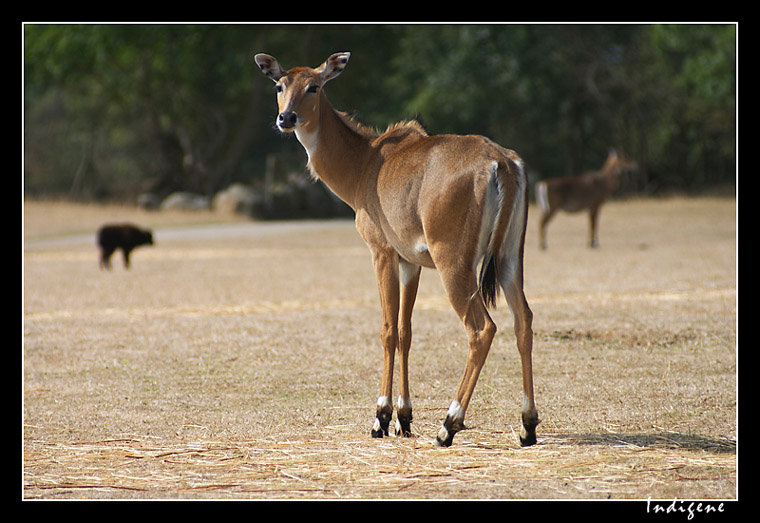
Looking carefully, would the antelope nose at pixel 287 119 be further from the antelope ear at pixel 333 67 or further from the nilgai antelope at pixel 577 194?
the nilgai antelope at pixel 577 194

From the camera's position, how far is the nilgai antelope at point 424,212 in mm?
4910

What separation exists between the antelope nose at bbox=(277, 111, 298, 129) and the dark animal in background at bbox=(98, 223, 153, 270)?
9.70 meters

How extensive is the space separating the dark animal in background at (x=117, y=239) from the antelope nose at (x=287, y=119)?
31.8 feet

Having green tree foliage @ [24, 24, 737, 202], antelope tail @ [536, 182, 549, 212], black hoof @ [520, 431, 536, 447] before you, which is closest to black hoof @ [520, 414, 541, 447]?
black hoof @ [520, 431, 536, 447]

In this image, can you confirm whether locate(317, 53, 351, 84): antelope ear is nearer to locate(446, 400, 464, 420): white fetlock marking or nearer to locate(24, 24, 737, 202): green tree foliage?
locate(446, 400, 464, 420): white fetlock marking

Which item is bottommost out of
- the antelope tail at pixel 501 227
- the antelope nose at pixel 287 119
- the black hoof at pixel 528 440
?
the black hoof at pixel 528 440

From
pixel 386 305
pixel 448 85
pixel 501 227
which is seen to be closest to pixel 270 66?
pixel 386 305

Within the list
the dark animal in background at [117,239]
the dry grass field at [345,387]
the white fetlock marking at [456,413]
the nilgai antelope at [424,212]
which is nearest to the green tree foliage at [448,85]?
the dark animal in background at [117,239]

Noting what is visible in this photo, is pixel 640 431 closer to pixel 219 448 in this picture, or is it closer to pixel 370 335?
pixel 219 448

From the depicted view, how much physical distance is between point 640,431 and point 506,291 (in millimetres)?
1249

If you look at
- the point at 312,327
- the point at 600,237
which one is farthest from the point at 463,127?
the point at 312,327

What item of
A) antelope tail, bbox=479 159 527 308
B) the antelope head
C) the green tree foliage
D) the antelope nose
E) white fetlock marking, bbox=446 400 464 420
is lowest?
white fetlock marking, bbox=446 400 464 420

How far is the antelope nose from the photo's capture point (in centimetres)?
521

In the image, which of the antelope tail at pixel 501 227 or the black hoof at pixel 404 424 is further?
the black hoof at pixel 404 424
